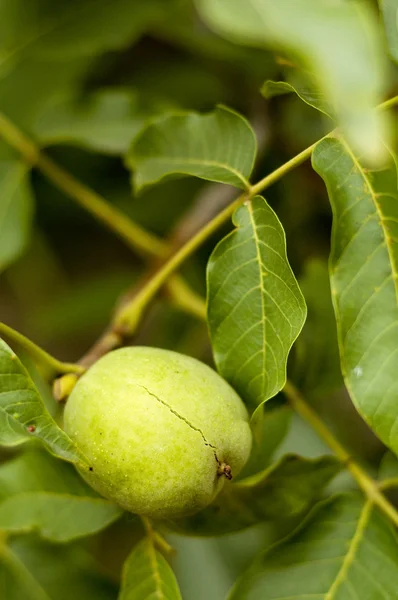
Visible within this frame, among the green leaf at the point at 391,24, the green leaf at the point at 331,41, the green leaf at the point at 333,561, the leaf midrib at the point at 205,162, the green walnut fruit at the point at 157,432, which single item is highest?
the green leaf at the point at 331,41

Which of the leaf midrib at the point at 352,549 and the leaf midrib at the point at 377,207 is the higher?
the leaf midrib at the point at 377,207

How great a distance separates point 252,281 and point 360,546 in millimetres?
375

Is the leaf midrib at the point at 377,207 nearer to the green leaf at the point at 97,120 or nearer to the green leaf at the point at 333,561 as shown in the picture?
the green leaf at the point at 333,561

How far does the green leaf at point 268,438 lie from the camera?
38.1 inches

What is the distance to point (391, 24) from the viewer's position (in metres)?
0.85

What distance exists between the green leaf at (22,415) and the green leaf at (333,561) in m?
0.32

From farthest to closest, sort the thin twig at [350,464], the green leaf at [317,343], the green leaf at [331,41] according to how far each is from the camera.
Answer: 1. the green leaf at [317,343]
2. the thin twig at [350,464]
3. the green leaf at [331,41]

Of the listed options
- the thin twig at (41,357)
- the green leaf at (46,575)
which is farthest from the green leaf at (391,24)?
the green leaf at (46,575)

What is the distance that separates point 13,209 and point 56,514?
0.60 meters

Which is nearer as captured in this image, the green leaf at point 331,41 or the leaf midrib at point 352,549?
the green leaf at point 331,41

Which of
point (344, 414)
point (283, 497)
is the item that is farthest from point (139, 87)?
point (283, 497)

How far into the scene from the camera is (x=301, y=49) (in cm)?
59

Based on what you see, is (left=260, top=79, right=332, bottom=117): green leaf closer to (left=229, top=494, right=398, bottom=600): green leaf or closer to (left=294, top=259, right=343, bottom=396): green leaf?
(left=294, top=259, right=343, bottom=396): green leaf

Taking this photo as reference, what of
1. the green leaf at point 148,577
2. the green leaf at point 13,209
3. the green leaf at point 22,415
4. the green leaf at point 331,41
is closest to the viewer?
the green leaf at point 331,41
